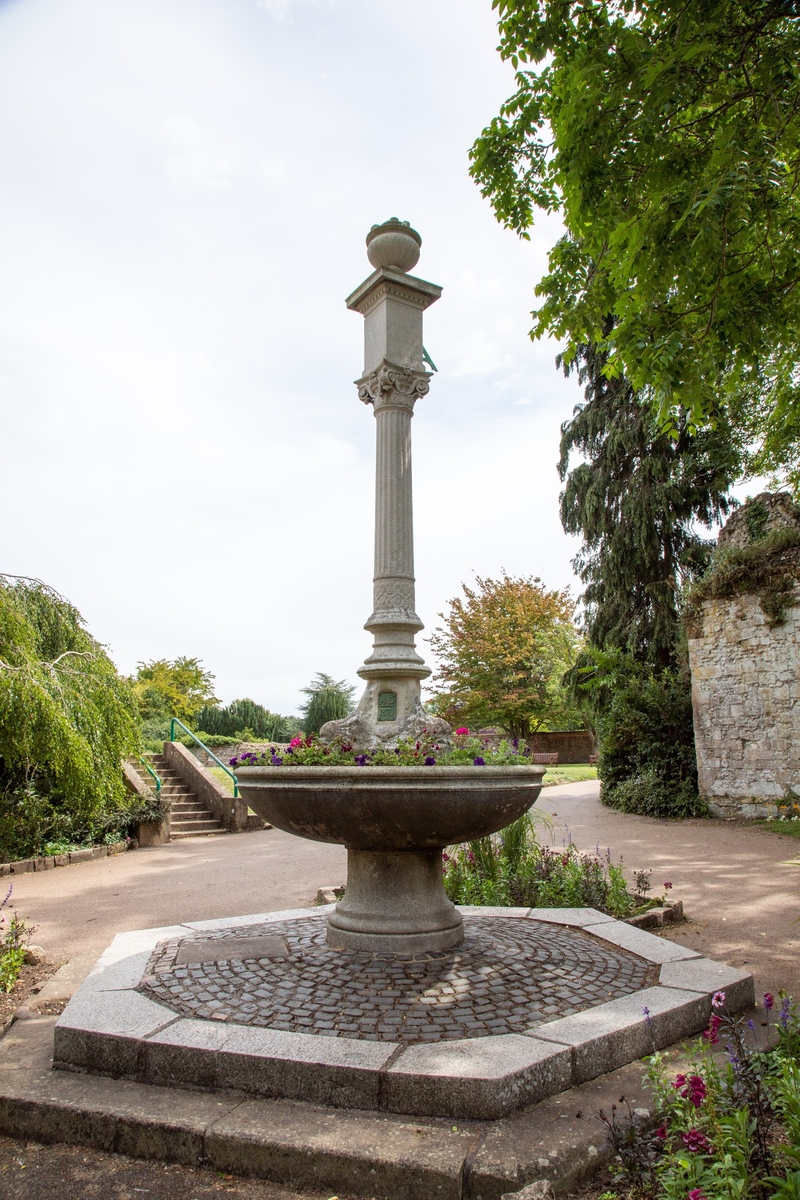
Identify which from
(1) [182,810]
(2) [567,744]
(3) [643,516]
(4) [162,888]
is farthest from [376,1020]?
(2) [567,744]

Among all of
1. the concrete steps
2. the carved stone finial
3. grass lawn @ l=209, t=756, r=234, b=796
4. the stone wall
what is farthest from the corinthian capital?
the stone wall

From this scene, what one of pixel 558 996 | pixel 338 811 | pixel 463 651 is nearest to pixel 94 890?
pixel 338 811

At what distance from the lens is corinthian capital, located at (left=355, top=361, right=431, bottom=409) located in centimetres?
562

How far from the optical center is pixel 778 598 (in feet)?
39.9

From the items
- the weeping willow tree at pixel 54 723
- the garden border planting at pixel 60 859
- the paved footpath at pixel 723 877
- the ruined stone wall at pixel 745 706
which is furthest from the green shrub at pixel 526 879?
the ruined stone wall at pixel 745 706

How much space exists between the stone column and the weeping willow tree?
412 centimetres

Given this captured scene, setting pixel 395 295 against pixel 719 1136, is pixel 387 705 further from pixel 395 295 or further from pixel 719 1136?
pixel 719 1136

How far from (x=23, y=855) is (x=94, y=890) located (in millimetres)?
2234

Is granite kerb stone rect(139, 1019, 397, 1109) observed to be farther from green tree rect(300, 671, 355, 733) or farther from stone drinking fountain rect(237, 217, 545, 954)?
green tree rect(300, 671, 355, 733)

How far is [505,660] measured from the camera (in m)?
30.4

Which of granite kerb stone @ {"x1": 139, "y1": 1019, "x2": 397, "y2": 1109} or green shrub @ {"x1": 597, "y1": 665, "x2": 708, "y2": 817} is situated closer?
granite kerb stone @ {"x1": 139, "y1": 1019, "x2": 397, "y2": 1109}

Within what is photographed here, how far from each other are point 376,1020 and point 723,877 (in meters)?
5.68

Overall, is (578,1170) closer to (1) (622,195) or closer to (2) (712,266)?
(2) (712,266)

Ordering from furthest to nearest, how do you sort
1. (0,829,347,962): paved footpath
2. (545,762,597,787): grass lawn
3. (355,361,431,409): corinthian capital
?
1. (545,762,597,787): grass lawn
2. (0,829,347,962): paved footpath
3. (355,361,431,409): corinthian capital
